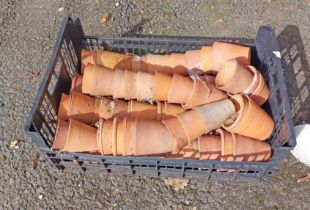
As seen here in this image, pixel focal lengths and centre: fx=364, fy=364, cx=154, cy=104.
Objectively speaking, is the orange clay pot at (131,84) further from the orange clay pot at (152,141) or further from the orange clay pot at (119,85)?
the orange clay pot at (152,141)

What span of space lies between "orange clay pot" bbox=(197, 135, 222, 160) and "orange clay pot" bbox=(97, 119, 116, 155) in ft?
1.55

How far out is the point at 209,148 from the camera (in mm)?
1946

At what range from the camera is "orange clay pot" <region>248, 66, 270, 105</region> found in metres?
2.04

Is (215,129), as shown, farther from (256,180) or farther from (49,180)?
(49,180)

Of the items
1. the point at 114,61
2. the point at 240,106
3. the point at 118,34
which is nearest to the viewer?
the point at 240,106

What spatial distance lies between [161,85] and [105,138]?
1.40 ft

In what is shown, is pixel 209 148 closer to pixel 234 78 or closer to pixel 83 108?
pixel 234 78

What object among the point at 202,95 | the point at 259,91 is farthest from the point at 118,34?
the point at 259,91

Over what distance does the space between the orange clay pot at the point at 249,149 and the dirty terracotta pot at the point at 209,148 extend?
90mm

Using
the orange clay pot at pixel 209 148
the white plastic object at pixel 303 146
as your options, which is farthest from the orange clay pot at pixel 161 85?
the white plastic object at pixel 303 146

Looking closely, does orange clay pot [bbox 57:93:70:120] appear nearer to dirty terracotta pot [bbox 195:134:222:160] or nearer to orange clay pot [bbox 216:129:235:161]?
dirty terracotta pot [bbox 195:134:222:160]

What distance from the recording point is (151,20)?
302cm

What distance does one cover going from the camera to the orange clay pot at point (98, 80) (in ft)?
6.75

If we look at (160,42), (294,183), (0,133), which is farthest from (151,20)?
(294,183)
